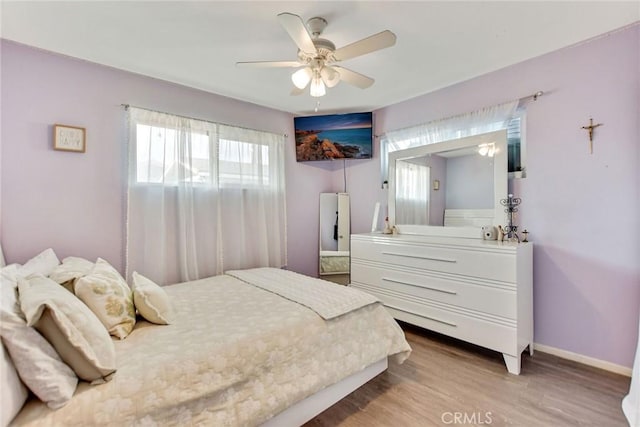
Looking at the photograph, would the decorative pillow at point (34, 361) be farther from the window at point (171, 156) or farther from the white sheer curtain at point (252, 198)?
the white sheer curtain at point (252, 198)

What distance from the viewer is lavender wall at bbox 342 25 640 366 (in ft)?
6.58

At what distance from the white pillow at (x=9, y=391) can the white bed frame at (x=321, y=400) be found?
0.94m

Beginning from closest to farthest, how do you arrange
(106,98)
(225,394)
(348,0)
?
(225,394), (348,0), (106,98)

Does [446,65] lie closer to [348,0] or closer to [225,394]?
[348,0]

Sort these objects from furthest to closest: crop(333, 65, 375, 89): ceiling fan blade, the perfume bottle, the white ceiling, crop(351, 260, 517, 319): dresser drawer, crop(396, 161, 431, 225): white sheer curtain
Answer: the perfume bottle
crop(396, 161, 431, 225): white sheer curtain
crop(351, 260, 517, 319): dresser drawer
crop(333, 65, 375, 89): ceiling fan blade
the white ceiling

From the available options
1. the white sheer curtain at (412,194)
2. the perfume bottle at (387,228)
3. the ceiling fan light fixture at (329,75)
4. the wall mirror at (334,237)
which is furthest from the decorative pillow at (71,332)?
the wall mirror at (334,237)

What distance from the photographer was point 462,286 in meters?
2.32

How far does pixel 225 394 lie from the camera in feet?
4.20

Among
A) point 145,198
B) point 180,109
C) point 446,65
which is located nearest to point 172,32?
point 180,109

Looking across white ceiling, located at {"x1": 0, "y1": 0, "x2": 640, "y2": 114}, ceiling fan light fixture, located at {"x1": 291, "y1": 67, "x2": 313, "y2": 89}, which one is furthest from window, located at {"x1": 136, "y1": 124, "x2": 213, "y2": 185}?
ceiling fan light fixture, located at {"x1": 291, "y1": 67, "x2": 313, "y2": 89}

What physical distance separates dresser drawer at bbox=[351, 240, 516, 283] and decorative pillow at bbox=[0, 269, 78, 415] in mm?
2366

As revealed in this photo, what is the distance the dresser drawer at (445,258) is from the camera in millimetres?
2117

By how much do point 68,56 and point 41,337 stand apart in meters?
2.33

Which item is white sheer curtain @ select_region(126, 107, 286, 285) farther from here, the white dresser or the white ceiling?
the white dresser
